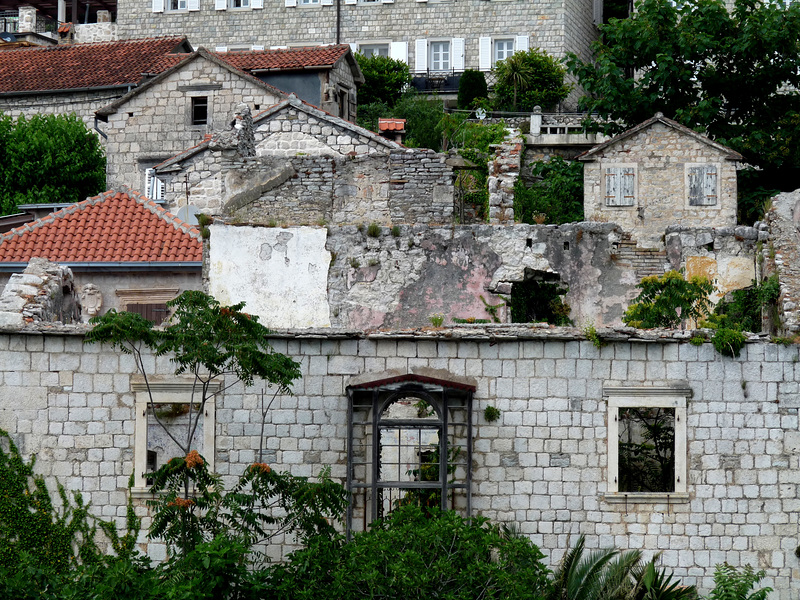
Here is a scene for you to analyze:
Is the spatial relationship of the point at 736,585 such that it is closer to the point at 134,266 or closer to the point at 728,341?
the point at 728,341

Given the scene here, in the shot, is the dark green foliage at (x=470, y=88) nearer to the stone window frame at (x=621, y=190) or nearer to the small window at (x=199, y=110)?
the small window at (x=199, y=110)

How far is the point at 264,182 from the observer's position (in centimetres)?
2323

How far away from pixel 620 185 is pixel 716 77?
17.0ft

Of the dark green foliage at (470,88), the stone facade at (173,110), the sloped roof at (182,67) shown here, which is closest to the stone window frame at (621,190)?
the sloped roof at (182,67)

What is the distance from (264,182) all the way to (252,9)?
29.4 metres

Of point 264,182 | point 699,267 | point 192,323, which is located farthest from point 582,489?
point 264,182

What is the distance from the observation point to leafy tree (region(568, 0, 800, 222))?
2934 centimetres

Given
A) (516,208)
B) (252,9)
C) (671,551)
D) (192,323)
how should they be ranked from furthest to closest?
(252,9)
(516,208)
(671,551)
(192,323)

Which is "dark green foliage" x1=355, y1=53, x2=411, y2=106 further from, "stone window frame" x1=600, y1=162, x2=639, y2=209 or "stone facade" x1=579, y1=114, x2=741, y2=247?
"stone facade" x1=579, y1=114, x2=741, y2=247

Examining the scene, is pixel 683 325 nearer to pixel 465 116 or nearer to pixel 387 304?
pixel 387 304

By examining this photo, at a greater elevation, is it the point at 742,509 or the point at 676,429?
the point at 676,429

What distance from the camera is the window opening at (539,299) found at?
20625 mm

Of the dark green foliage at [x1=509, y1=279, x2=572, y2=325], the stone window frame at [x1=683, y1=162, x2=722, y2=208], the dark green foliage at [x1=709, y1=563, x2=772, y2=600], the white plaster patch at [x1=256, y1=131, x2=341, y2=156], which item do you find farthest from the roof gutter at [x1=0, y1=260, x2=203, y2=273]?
the dark green foliage at [x1=709, y1=563, x2=772, y2=600]

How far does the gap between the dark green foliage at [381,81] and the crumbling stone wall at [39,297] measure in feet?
78.4
